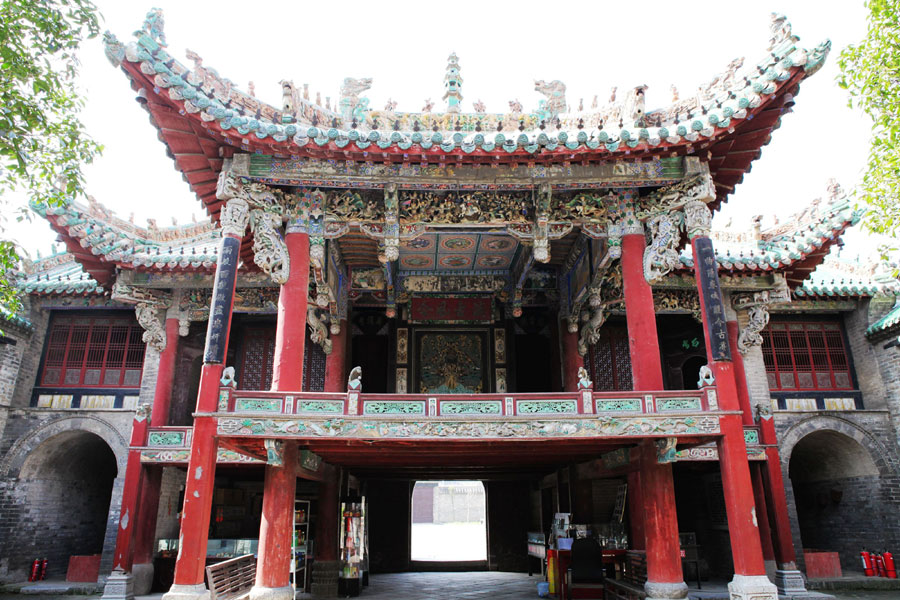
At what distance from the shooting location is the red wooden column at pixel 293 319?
10078 mm

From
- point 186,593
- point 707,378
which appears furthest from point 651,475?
point 186,593

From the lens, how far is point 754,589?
27.8ft

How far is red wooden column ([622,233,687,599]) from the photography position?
9609mm

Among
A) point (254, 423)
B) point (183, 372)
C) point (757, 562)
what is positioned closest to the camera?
point (757, 562)

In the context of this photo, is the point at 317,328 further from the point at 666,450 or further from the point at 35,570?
the point at 35,570

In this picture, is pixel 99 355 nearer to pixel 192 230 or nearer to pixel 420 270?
pixel 192 230

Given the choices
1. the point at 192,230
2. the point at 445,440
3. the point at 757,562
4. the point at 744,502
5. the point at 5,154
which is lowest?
the point at 757,562

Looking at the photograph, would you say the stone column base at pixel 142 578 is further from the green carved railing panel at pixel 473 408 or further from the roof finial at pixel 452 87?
the roof finial at pixel 452 87

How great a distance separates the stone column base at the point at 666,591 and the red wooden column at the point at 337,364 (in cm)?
815

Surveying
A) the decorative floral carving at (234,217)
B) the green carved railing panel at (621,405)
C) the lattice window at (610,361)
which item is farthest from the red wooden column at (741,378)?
the decorative floral carving at (234,217)

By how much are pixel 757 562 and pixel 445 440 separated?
187 inches

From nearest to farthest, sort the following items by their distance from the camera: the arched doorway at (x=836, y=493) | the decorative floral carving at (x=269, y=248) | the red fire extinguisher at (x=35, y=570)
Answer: the decorative floral carving at (x=269, y=248) → the red fire extinguisher at (x=35, y=570) → the arched doorway at (x=836, y=493)

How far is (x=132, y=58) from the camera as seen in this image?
939 centimetres

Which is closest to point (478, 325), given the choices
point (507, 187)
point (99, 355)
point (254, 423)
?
point (507, 187)
